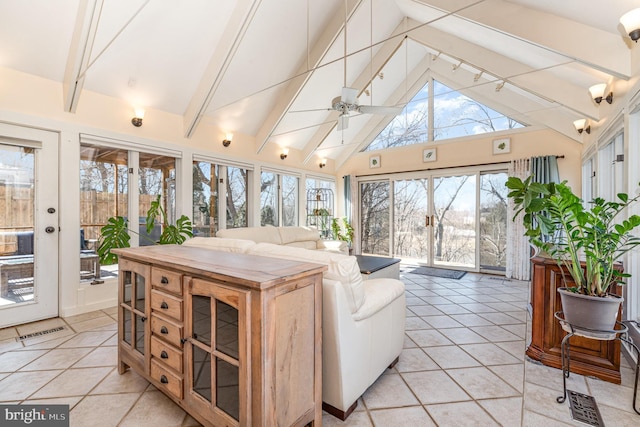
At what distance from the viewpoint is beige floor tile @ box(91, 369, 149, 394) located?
6.26ft

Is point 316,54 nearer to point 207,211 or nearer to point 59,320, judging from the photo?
point 207,211

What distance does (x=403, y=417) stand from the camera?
65.4 inches

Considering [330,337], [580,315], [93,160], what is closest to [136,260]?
[330,337]

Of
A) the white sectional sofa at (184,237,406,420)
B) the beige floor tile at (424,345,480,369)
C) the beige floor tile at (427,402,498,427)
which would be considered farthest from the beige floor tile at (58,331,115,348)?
the beige floor tile at (424,345,480,369)

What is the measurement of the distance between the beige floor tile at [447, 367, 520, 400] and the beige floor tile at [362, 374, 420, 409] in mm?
399

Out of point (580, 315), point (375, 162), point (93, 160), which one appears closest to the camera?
point (580, 315)

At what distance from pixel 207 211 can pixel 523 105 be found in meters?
5.65

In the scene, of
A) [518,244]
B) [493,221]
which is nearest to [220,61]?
[493,221]

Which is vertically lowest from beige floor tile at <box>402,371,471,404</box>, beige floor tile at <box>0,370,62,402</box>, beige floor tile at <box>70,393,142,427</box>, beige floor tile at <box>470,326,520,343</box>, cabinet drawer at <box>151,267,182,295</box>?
beige floor tile at <box>402,371,471,404</box>

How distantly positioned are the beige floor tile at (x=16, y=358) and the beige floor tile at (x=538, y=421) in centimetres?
345

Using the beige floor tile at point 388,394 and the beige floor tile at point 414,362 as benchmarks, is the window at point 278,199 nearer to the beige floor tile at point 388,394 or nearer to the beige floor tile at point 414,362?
the beige floor tile at point 414,362

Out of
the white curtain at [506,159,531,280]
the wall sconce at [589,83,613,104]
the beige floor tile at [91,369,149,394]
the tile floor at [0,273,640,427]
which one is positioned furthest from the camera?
the white curtain at [506,159,531,280]

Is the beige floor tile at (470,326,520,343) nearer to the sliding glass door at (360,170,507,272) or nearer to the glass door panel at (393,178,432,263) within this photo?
the sliding glass door at (360,170,507,272)

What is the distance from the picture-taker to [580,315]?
180 cm
